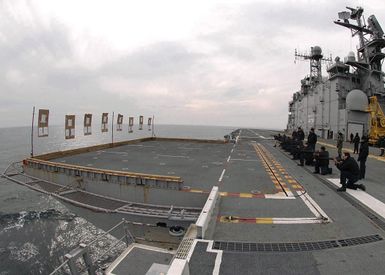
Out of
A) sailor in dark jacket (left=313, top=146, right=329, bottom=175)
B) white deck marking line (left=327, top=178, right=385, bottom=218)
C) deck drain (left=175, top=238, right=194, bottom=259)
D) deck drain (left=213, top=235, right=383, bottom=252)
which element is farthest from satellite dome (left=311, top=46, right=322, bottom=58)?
deck drain (left=175, top=238, right=194, bottom=259)

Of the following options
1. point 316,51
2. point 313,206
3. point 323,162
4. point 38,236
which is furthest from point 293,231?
point 316,51

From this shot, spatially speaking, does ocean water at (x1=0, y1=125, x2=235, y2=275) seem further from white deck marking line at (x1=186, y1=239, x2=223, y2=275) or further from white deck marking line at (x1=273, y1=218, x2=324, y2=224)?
white deck marking line at (x1=273, y1=218, x2=324, y2=224)

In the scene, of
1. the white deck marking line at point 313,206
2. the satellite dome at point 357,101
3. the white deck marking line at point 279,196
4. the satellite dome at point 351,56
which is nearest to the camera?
the white deck marking line at point 313,206

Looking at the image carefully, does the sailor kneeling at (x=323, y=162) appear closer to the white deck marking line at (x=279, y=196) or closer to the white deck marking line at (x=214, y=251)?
the white deck marking line at (x=279, y=196)

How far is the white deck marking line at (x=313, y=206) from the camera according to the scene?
7334 millimetres

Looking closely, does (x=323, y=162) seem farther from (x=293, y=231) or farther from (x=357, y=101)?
(x=357, y=101)

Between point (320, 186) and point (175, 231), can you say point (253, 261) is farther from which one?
point (320, 186)

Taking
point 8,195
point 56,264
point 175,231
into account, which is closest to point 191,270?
point 175,231

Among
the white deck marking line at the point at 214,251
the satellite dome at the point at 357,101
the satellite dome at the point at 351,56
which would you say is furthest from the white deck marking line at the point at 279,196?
the satellite dome at the point at 351,56

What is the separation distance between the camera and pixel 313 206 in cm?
834

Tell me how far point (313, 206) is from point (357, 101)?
33.6 metres

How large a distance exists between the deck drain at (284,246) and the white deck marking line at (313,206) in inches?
54.4

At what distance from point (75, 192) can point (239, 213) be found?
9.46 m

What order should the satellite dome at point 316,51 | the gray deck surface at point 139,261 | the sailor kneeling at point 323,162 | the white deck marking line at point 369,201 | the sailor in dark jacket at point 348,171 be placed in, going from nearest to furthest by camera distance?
1. the gray deck surface at point 139,261
2. the white deck marking line at point 369,201
3. the sailor in dark jacket at point 348,171
4. the sailor kneeling at point 323,162
5. the satellite dome at point 316,51
